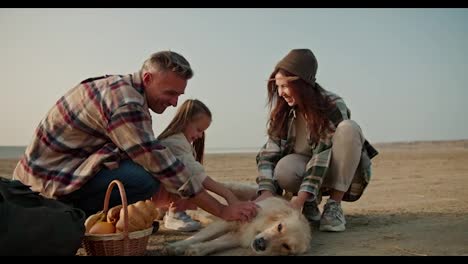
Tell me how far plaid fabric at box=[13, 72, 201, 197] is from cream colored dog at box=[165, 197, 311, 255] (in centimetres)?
44

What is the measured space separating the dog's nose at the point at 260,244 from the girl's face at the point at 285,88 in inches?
55.4

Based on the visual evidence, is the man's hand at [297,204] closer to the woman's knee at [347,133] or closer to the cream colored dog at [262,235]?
the cream colored dog at [262,235]

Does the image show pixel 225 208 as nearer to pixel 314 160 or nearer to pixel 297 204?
pixel 297 204

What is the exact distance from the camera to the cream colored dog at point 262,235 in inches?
130

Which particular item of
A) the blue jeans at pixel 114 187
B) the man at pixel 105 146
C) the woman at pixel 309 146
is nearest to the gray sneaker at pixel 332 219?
the woman at pixel 309 146

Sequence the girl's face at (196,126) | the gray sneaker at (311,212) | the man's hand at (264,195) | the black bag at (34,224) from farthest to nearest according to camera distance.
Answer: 1. the gray sneaker at (311,212)
2. the girl's face at (196,126)
3. the man's hand at (264,195)
4. the black bag at (34,224)

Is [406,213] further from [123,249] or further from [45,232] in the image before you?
[45,232]

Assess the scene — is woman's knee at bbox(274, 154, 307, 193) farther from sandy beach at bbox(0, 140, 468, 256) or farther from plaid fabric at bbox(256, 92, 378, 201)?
sandy beach at bbox(0, 140, 468, 256)

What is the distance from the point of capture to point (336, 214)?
4.12 metres

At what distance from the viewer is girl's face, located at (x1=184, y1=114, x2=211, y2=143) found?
4457 millimetres

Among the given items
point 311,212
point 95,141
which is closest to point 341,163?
point 311,212

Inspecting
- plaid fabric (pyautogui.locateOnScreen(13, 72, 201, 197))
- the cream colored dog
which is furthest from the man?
the cream colored dog

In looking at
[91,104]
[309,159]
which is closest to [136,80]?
[91,104]

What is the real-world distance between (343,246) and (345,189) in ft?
2.75
